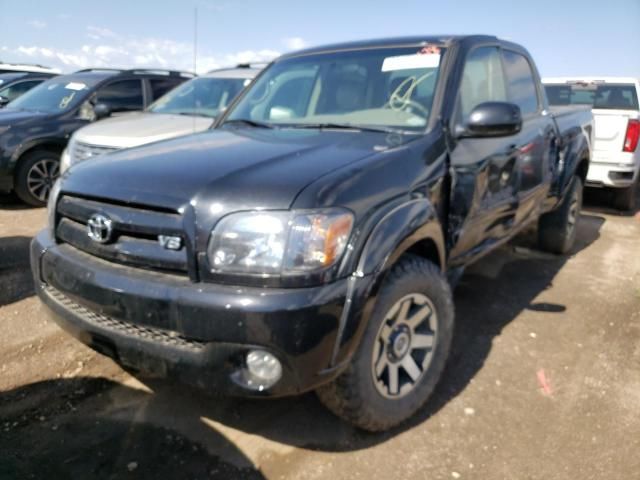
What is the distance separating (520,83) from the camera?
397 cm

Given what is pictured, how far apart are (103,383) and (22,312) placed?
1.21 metres

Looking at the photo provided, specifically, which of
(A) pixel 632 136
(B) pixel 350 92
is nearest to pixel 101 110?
(B) pixel 350 92

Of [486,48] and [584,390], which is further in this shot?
[486,48]

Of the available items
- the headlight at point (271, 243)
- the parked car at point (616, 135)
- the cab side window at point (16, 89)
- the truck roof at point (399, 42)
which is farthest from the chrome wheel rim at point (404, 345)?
the cab side window at point (16, 89)

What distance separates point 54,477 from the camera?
2.15 meters

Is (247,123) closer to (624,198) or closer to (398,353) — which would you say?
(398,353)

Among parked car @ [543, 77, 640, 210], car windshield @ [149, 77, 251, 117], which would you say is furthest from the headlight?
parked car @ [543, 77, 640, 210]

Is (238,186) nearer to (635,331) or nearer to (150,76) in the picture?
(635,331)

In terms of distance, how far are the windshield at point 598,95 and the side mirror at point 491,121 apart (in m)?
5.65

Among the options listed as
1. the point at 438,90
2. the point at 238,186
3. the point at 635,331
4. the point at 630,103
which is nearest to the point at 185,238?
the point at 238,186

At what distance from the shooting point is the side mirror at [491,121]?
107 inches

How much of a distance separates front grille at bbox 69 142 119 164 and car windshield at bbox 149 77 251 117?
3.51ft

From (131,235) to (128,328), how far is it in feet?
1.24

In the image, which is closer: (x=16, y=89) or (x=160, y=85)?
(x=160, y=85)
